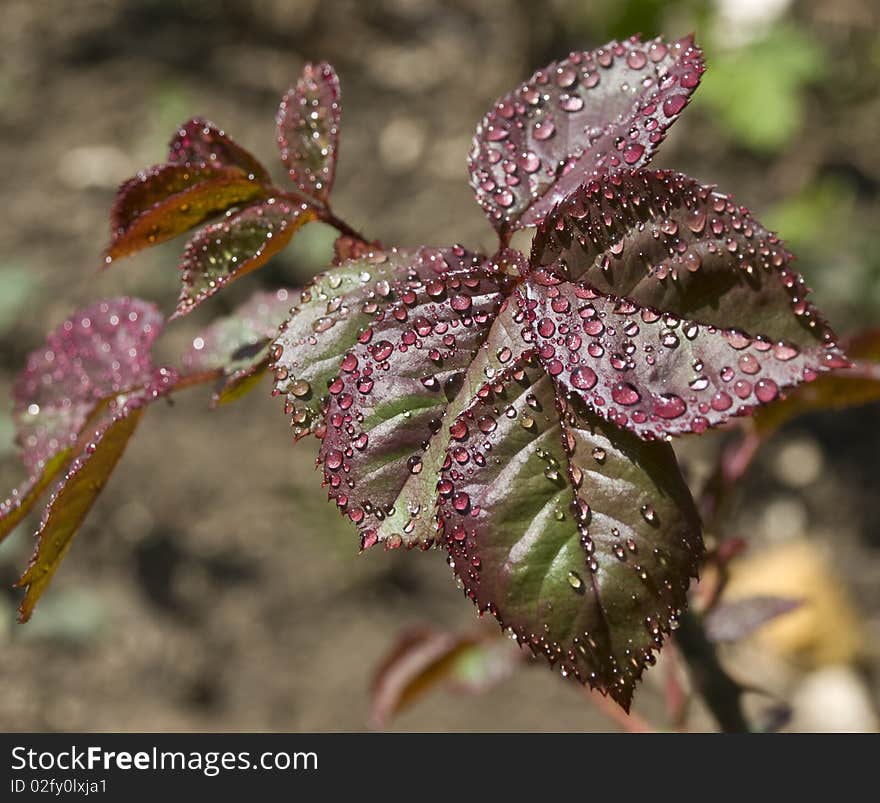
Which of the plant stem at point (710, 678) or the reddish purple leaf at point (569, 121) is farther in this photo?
the plant stem at point (710, 678)

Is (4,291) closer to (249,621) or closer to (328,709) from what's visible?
(249,621)

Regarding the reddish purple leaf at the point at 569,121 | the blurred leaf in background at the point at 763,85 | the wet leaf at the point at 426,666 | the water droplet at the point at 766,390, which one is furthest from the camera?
the blurred leaf in background at the point at 763,85

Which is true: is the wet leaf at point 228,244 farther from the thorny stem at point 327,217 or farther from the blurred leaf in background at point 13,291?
the blurred leaf in background at point 13,291

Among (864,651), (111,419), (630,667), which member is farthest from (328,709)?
(630,667)

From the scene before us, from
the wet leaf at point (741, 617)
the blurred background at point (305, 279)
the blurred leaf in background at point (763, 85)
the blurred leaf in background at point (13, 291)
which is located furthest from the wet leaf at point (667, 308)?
the blurred leaf in background at point (763, 85)

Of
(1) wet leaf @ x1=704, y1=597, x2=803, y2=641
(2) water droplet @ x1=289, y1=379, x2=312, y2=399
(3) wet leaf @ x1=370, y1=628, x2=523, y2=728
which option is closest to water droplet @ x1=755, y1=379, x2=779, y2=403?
(2) water droplet @ x1=289, y1=379, x2=312, y2=399

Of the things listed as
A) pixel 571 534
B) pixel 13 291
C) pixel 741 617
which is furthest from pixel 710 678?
pixel 13 291

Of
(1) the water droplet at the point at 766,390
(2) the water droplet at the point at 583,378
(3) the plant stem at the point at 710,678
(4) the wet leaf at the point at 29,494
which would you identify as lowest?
(3) the plant stem at the point at 710,678

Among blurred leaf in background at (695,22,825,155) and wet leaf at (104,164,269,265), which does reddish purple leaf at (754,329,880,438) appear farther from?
blurred leaf in background at (695,22,825,155)
